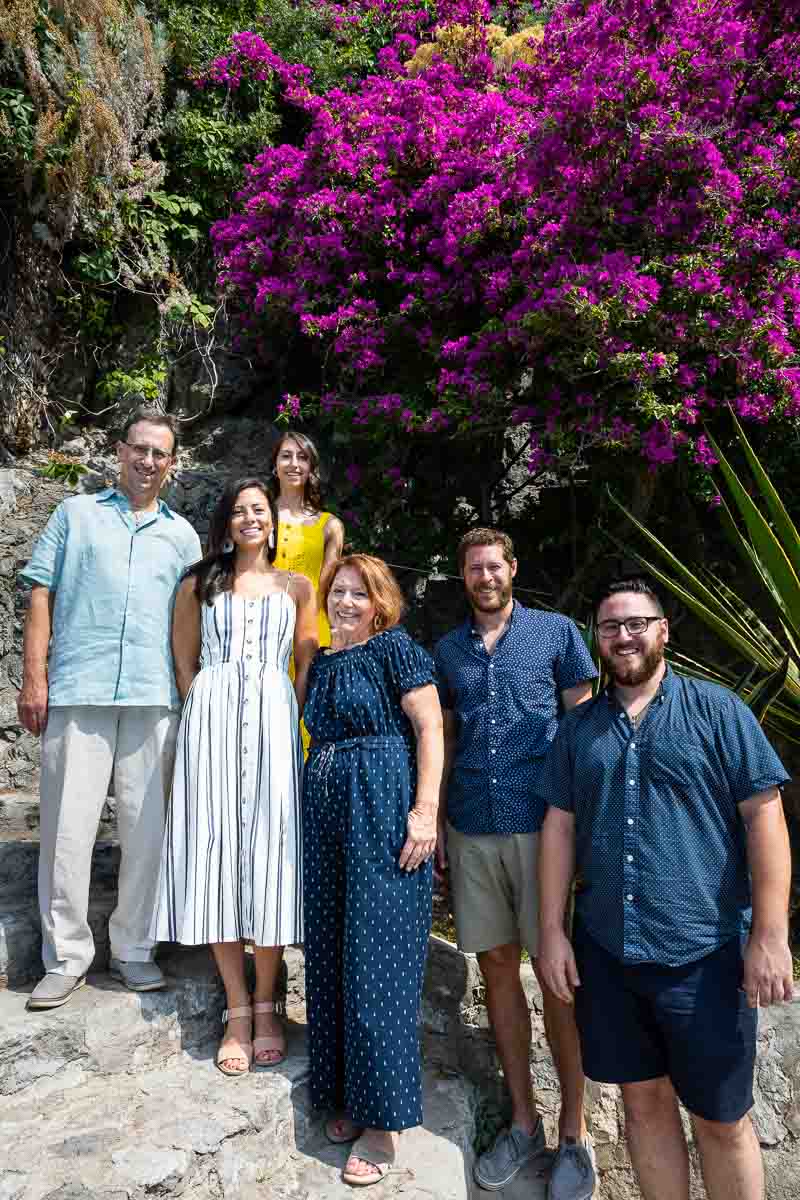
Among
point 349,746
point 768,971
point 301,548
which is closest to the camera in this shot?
point 768,971

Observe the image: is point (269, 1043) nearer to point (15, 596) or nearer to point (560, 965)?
point (560, 965)

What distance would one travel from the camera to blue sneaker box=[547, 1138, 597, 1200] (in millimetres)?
2760

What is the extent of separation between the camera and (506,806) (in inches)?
110

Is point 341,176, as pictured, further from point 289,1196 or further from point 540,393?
point 289,1196

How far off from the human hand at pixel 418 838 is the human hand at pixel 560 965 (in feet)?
1.37

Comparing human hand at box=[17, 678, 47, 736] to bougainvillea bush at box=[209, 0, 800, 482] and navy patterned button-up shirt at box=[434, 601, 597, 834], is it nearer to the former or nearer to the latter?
navy patterned button-up shirt at box=[434, 601, 597, 834]

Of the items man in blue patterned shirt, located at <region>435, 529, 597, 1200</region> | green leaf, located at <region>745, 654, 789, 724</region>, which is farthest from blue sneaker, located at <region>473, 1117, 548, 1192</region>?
green leaf, located at <region>745, 654, 789, 724</region>

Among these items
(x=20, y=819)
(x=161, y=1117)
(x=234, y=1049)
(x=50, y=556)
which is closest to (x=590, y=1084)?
(x=234, y=1049)

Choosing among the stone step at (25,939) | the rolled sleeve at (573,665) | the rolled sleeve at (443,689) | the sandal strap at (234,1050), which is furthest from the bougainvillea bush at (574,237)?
the sandal strap at (234,1050)

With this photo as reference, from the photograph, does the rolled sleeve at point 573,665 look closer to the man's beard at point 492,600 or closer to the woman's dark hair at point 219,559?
the man's beard at point 492,600

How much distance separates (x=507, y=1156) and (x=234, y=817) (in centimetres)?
147

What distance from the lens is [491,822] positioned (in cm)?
280

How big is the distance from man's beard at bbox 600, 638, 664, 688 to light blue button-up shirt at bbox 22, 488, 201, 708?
149 centimetres

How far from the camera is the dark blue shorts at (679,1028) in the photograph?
2227mm
